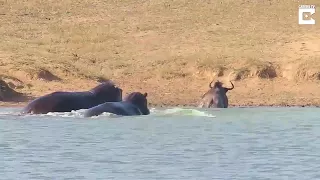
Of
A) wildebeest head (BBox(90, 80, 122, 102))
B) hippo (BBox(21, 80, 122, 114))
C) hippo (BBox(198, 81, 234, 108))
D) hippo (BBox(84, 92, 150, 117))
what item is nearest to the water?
hippo (BBox(84, 92, 150, 117))

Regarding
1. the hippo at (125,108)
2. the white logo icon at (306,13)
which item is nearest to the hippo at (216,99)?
the hippo at (125,108)

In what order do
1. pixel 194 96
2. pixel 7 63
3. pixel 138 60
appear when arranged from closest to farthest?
pixel 194 96
pixel 7 63
pixel 138 60

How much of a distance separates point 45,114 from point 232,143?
20.7 feet

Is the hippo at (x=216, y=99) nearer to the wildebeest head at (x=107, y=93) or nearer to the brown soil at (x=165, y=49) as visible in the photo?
the brown soil at (x=165, y=49)

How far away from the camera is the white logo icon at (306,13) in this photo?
4388 centimetres

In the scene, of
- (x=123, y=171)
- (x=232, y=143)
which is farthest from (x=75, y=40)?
(x=123, y=171)

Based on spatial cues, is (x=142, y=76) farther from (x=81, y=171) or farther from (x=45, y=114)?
(x=81, y=171)

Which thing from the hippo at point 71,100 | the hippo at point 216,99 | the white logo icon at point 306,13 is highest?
the white logo icon at point 306,13

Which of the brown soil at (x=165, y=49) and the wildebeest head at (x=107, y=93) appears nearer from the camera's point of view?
the wildebeest head at (x=107, y=93)

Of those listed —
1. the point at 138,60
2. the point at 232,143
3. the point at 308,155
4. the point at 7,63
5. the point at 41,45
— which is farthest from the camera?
the point at 41,45

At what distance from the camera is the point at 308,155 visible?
45.6 ft

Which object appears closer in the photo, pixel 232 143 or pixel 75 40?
pixel 232 143

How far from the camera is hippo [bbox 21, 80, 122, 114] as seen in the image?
2117 cm

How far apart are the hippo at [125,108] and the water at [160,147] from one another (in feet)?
1.03
